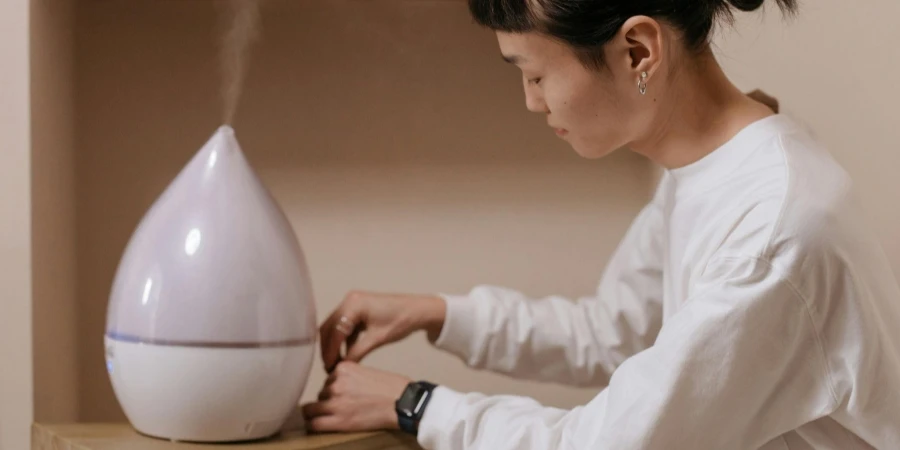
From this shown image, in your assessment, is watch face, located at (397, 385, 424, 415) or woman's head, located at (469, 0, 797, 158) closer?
woman's head, located at (469, 0, 797, 158)

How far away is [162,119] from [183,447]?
541 millimetres

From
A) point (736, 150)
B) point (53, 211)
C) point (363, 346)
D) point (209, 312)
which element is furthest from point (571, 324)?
point (53, 211)

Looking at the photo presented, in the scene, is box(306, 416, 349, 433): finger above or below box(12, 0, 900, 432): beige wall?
below

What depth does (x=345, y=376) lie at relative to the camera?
0.93 meters

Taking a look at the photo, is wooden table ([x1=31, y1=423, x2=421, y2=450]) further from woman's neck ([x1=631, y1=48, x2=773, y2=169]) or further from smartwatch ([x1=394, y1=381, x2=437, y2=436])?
woman's neck ([x1=631, y1=48, x2=773, y2=169])

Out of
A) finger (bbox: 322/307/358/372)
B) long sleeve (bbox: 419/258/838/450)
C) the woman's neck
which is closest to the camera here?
long sleeve (bbox: 419/258/838/450)

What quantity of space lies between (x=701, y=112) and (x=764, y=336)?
0.23 m

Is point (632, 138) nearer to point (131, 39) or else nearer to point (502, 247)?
point (502, 247)

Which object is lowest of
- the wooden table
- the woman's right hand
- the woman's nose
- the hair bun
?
the wooden table

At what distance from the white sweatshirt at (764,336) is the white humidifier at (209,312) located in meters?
0.20

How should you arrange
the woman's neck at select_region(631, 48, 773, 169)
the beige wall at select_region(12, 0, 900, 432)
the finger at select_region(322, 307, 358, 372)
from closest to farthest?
the woman's neck at select_region(631, 48, 773, 169) < the finger at select_region(322, 307, 358, 372) < the beige wall at select_region(12, 0, 900, 432)

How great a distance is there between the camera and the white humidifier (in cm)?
78

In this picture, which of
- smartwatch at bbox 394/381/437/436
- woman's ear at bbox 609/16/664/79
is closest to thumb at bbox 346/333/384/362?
smartwatch at bbox 394/381/437/436

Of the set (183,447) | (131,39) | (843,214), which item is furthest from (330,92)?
(843,214)
